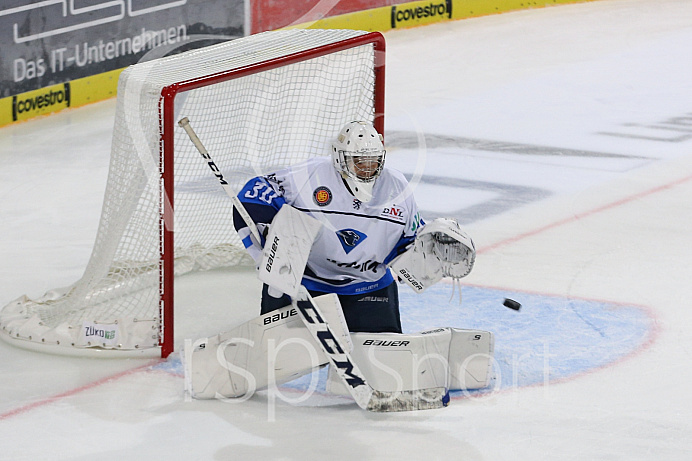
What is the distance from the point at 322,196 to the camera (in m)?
3.89

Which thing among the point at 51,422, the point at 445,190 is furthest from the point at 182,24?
the point at 51,422

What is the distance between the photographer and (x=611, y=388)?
12.8ft

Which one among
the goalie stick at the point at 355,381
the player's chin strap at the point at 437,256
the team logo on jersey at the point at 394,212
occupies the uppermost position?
the team logo on jersey at the point at 394,212

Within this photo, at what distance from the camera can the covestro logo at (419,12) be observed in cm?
1054

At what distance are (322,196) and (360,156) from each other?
216 millimetres

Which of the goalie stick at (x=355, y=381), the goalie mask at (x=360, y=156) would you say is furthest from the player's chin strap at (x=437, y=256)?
the goalie stick at (x=355, y=381)

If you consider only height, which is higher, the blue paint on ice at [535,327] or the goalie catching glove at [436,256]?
the goalie catching glove at [436,256]

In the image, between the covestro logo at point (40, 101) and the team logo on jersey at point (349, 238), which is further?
the covestro logo at point (40, 101)

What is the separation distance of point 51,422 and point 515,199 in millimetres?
3295

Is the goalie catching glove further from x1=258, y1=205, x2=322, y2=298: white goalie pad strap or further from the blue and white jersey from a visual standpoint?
x1=258, y1=205, x2=322, y2=298: white goalie pad strap

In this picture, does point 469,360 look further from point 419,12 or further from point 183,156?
point 419,12

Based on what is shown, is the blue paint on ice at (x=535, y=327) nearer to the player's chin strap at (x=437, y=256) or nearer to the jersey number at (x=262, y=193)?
the player's chin strap at (x=437, y=256)

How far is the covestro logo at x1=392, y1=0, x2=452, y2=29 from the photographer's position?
1054cm

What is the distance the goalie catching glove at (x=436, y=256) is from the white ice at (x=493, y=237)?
0.40 metres
